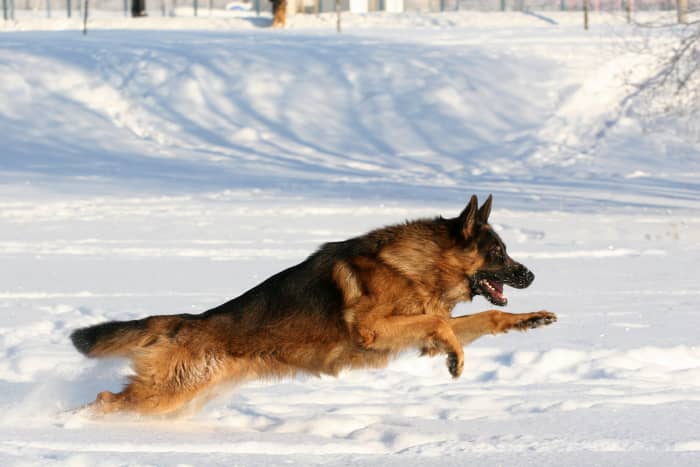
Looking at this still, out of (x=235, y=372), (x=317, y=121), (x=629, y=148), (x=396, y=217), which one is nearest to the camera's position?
(x=235, y=372)

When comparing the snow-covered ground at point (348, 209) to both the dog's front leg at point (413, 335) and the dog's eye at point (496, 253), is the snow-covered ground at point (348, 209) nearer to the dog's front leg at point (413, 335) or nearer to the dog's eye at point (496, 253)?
the dog's front leg at point (413, 335)

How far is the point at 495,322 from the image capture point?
6.35m

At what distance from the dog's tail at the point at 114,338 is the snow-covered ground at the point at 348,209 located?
6.1 inches

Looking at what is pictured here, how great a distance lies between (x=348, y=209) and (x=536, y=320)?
35.8ft

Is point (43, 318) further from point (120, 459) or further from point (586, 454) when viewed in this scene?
point (586, 454)

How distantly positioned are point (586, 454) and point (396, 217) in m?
10.9

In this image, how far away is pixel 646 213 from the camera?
1680 cm

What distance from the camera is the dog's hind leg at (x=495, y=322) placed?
6.29 meters

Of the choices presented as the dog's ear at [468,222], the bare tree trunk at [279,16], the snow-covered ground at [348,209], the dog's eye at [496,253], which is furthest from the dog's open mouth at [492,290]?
the bare tree trunk at [279,16]

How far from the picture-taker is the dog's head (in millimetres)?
6418

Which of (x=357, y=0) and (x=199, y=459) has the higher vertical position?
(x=357, y=0)

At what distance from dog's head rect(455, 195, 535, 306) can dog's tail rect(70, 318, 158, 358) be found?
1875mm

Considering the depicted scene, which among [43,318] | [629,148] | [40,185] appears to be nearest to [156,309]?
[43,318]

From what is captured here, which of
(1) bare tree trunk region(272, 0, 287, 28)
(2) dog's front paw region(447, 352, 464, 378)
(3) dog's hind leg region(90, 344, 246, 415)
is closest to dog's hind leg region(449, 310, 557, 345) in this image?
(2) dog's front paw region(447, 352, 464, 378)
